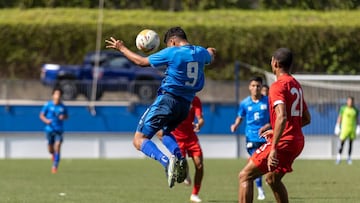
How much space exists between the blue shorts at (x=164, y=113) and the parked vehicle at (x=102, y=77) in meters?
21.9

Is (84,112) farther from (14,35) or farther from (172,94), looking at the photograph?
(172,94)

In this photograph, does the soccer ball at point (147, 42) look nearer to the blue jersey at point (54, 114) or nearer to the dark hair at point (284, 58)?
the dark hair at point (284, 58)

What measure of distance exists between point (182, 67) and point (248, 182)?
74.0 inches

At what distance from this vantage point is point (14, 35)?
131 feet

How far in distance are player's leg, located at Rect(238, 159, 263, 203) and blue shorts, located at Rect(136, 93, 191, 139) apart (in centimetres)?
157

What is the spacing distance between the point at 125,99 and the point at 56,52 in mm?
6406

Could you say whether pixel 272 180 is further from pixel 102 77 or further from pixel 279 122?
pixel 102 77

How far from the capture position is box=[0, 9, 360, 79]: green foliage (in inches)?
1564

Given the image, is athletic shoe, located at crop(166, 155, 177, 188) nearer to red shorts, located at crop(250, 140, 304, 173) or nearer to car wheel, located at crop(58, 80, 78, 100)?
red shorts, located at crop(250, 140, 304, 173)

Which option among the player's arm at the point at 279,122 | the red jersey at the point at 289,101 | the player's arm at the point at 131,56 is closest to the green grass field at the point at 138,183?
the player's arm at the point at 131,56

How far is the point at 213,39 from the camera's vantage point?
40.1 metres

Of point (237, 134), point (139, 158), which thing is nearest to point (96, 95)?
point (139, 158)

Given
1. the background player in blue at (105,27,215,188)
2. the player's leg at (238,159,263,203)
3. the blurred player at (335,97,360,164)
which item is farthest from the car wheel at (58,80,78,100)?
the player's leg at (238,159,263,203)

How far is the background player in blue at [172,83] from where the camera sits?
40.0ft
